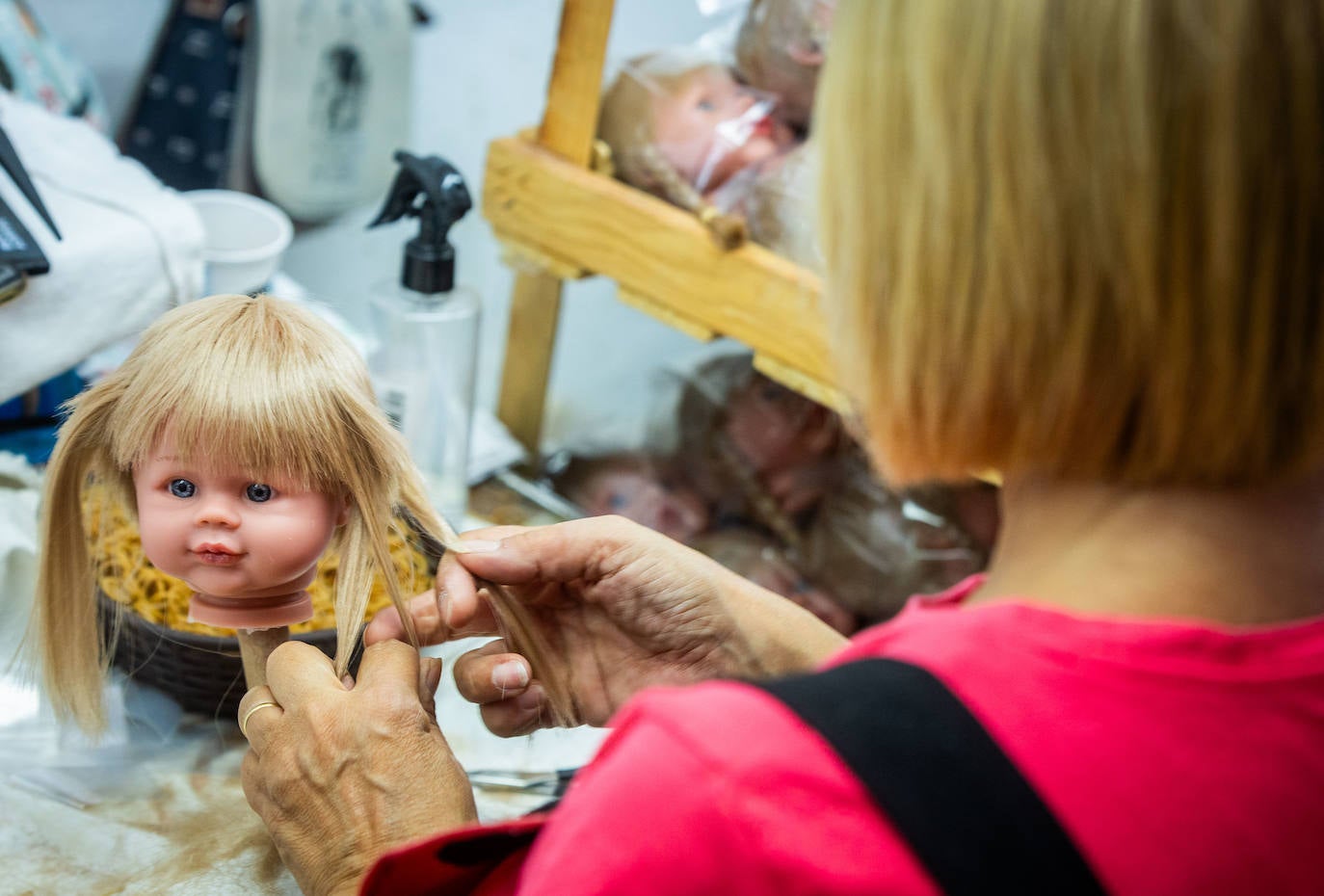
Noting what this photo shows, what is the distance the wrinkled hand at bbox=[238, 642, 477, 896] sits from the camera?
0.58 meters

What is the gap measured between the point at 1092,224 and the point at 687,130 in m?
0.75

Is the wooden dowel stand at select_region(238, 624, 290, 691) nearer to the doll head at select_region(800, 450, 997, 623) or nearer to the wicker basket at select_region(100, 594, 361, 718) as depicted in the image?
the wicker basket at select_region(100, 594, 361, 718)

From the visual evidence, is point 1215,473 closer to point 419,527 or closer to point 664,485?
point 419,527

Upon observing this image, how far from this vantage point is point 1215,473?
0.38 m

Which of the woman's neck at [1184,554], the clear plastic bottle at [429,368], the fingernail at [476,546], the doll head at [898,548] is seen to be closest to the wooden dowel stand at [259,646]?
the fingernail at [476,546]

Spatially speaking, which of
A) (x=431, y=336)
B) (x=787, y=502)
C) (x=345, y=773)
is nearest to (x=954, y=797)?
(x=345, y=773)

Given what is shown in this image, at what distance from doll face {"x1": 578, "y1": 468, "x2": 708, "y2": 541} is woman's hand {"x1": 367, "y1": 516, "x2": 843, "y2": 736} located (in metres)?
0.44

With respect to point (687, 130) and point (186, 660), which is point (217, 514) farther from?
point (687, 130)

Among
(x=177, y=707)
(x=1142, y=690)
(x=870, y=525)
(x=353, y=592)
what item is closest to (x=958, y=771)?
(x=1142, y=690)

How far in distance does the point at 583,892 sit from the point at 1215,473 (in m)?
0.25

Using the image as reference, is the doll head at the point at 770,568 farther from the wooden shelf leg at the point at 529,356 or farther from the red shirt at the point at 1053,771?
the red shirt at the point at 1053,771

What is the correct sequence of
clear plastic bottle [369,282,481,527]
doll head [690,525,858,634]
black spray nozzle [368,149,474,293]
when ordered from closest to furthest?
black spray nozzle [368,149,474,293] < clear plastic bottle [369,282,481,527] < doll head [690,525,858,634]

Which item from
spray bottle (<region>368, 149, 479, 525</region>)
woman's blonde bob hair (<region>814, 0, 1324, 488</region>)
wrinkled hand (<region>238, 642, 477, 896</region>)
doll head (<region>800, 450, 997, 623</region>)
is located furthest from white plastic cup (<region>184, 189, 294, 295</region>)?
woman's blonde bob hair (<region>814, 0, 1324, 488</region>)

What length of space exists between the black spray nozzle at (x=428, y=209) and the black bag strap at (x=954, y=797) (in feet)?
1.77
